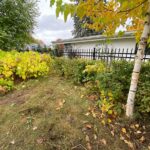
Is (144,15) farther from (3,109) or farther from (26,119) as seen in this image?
(3,109)

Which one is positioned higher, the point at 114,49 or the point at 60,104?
the point at 114,49

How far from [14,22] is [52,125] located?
12.3 metres

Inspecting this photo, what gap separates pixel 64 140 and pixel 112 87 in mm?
1556

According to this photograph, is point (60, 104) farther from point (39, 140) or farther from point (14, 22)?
point (14, 22)

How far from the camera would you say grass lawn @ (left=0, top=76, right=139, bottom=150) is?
2.88 m

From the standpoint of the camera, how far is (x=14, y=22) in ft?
44.6

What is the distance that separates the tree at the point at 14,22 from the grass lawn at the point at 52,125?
9010mm

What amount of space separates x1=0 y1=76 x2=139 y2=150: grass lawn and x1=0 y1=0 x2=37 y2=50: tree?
355 inches

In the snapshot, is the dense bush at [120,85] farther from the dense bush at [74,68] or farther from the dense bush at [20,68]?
the dense bush at [20,68]

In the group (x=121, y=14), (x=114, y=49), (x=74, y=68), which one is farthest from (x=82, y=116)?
(x=114, y=49)

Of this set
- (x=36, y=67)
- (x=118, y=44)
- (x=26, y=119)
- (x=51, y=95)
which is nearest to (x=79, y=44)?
(x=118, y=44)

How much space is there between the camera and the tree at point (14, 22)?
12680 mm

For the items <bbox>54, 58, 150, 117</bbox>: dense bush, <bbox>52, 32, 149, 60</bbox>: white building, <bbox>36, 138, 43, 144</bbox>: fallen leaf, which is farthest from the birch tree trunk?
<bbox>52, 32, 149, 60</bbox>: white building

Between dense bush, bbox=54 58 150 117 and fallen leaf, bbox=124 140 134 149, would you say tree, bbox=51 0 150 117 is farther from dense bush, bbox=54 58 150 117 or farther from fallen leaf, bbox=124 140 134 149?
fallen leaf, bbox=124 140 134 149
